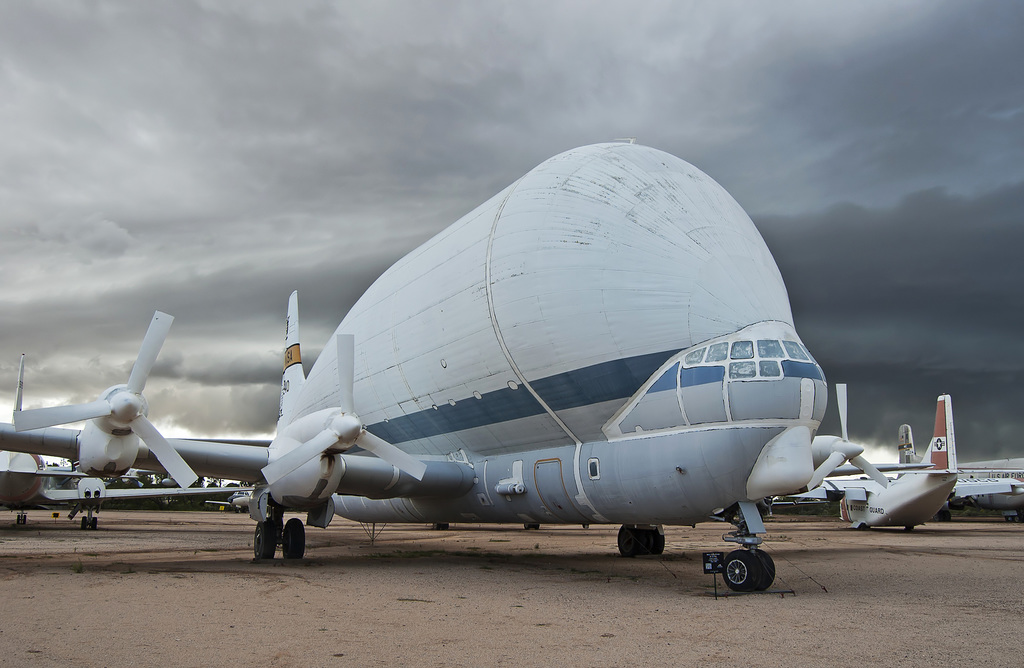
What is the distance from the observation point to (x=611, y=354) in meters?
11.9

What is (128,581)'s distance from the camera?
11.9 metres

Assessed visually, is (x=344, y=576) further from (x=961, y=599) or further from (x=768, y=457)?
(x=961, y=599)

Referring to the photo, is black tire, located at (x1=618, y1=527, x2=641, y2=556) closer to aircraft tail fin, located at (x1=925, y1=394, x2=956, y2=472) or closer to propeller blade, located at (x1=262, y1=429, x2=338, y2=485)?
propeller blade, located at (x1=262, y1=429, x2=338, y2=485)

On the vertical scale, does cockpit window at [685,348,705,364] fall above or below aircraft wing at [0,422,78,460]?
above

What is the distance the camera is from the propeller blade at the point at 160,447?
39.0 ft

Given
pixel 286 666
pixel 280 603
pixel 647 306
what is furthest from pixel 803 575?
pixel 286 666

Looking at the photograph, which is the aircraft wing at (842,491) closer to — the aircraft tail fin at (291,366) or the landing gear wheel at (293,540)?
the aircraft tail fin at (291,366)

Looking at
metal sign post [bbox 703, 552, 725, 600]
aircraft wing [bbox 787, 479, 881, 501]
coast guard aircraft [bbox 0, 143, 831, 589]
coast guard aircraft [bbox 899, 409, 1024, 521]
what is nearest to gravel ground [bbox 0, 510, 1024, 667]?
metal sign post [bbox 703, 552, 725, 600]

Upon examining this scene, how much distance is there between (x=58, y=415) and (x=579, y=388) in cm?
840

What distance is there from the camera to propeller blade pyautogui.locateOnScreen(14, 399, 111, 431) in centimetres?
1109

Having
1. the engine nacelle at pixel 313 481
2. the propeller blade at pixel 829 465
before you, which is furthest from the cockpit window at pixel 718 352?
the engine nacelle at pixel 313 481

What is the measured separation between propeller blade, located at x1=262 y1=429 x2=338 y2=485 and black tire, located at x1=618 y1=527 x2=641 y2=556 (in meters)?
8.18

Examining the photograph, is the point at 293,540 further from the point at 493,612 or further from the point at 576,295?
the point at 576,295

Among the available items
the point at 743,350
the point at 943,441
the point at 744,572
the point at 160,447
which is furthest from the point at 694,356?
the point at 943,441
